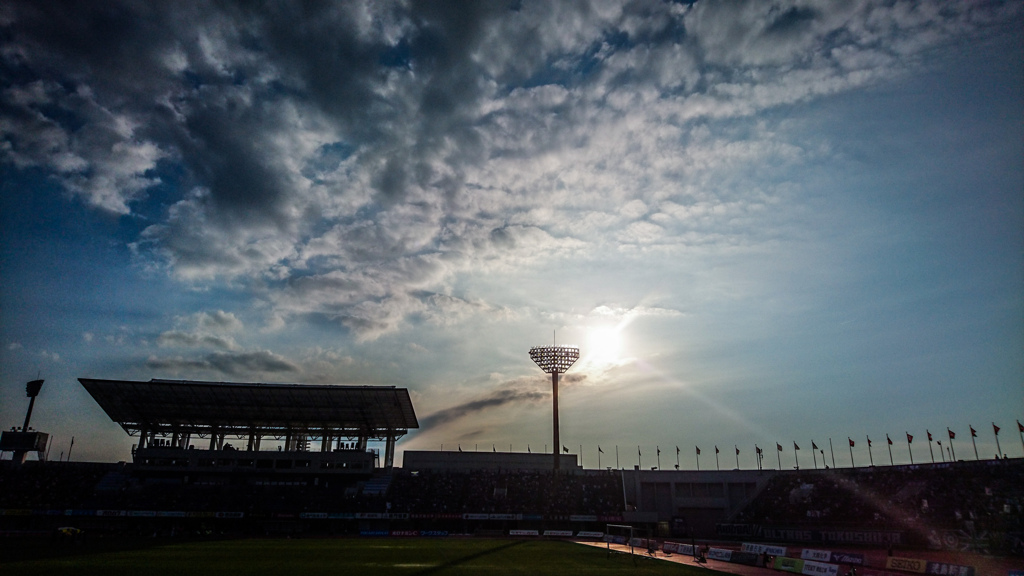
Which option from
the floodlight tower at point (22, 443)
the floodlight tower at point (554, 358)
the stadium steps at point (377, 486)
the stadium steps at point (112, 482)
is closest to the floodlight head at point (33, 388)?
the floodlight tower at point (22, 443)

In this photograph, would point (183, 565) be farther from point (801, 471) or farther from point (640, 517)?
point (801, 471)

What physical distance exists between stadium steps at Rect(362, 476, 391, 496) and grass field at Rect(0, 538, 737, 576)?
112ft

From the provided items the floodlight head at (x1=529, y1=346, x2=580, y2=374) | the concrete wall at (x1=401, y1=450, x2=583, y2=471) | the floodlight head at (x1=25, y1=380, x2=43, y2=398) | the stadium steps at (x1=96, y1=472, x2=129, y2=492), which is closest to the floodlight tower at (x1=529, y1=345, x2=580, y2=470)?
the floodlight head at (x1=529, y1=346, x2=580, y2=374)

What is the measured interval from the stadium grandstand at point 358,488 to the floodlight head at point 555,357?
57.0 ft

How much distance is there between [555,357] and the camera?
312 ft

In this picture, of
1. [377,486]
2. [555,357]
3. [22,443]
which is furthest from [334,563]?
[22,443]

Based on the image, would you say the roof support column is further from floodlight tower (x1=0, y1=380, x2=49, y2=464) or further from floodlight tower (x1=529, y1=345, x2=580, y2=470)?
floodlight tower (x1=0, y1=380, x2=49, y2=464)

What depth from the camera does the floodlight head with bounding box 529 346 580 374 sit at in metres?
95.0

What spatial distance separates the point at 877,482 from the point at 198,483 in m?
95.5

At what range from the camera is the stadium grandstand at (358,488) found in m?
69.2

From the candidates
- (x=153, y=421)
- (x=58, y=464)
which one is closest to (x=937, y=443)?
(x=153, y=421)

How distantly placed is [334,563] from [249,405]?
50432 millimetres

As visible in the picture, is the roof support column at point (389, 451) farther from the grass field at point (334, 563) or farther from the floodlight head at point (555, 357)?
the grass field at point (334, 563)

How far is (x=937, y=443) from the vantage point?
86.1m
